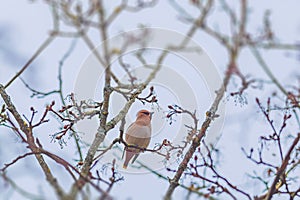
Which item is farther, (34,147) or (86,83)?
(86,83)

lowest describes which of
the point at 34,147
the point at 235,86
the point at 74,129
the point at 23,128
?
the point at 34,147

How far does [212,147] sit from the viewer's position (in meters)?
3.74

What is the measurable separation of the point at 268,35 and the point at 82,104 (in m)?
1.33

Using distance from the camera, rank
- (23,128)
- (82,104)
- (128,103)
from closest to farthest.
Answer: (23,128), (82,104), (128,103)

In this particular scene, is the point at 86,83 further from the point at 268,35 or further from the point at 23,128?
the point at 268,35

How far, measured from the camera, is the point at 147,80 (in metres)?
3.87

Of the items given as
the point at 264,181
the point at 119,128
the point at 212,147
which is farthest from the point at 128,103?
the point at 264,181

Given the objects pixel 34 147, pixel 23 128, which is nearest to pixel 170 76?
pixel 23 128

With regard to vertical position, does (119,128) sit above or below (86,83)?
below

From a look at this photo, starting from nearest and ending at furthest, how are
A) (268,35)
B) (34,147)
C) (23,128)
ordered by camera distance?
(34,147), (23,128), (268,35)

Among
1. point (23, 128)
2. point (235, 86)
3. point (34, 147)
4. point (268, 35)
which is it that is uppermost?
point (268, 35)

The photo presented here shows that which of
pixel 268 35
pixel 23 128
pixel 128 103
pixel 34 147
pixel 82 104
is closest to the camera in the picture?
pixel 34 147

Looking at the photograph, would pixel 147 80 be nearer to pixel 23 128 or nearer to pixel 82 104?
pixel 82 104

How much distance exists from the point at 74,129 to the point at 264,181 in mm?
1208
